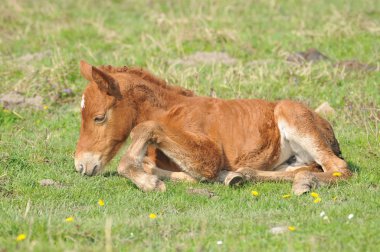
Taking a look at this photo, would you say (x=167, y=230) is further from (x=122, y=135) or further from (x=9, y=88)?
(x=9, y=88)

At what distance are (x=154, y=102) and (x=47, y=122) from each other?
3.12m

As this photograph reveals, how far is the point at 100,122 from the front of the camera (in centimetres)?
864

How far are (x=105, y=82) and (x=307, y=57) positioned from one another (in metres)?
6.18

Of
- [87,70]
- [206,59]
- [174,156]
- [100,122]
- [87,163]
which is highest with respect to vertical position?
[87,70]

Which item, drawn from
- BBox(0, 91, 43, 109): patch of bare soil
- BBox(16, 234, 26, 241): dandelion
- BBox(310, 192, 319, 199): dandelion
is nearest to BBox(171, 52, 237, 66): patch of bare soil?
BBox(0, 91, 43, 109): patch of bare soil

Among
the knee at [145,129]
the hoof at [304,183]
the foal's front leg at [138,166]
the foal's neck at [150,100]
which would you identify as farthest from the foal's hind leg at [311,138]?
the foal's front leg at [138,166]

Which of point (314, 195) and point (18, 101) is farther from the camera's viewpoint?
point (18, 101)

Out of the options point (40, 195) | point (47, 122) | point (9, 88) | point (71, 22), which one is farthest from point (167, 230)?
point (71, 22)

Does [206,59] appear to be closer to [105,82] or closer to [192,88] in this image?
[192,88]

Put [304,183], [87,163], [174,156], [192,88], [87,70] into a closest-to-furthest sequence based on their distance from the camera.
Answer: [304,183]
[174,156]
[87,163]
[87,70]
[192,88]

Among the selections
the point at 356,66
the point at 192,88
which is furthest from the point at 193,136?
the point at 356,66

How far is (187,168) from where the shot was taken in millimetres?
8617

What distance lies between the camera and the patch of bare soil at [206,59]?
13.8 meters

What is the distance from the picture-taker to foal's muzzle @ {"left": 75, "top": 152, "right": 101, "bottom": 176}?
28.3 ft
